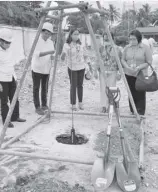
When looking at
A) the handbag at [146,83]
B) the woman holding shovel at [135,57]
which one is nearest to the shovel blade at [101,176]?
the handbag at [146,83]

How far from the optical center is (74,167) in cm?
329

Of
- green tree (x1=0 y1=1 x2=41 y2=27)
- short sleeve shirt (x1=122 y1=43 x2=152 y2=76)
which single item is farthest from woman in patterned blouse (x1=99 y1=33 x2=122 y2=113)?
green tree (x1=0 y1=1 x2=41 y2=27)

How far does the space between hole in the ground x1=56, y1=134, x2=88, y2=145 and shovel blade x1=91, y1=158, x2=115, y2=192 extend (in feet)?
4.40

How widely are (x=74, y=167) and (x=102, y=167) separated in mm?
510

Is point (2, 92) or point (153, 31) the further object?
point (153, 31)

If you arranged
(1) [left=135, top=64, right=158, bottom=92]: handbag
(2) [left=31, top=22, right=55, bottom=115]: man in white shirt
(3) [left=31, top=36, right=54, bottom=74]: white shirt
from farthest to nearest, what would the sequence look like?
(3) [left=31, top=36, right=54, bottom=74]: white shirt, (2) [left=31, top=22, right=55, bottom=115]: man in white shirt, (1) [left=135, top=64, right=158, bottom=92]: handbag

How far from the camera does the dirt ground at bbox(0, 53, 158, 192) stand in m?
2.88

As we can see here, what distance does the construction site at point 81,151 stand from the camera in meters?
2.85

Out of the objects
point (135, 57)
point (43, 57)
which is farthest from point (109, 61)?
point (43, 57)

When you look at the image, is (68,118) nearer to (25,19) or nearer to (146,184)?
(146,184)

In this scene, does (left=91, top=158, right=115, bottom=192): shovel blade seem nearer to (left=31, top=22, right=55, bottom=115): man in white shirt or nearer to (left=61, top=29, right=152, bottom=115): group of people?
(left=61, top=29, right=152, bottom=115): group of people

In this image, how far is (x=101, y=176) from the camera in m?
2.83

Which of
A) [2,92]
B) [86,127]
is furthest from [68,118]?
[2,92]

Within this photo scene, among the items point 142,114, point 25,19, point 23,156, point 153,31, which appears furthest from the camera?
point 153,31
